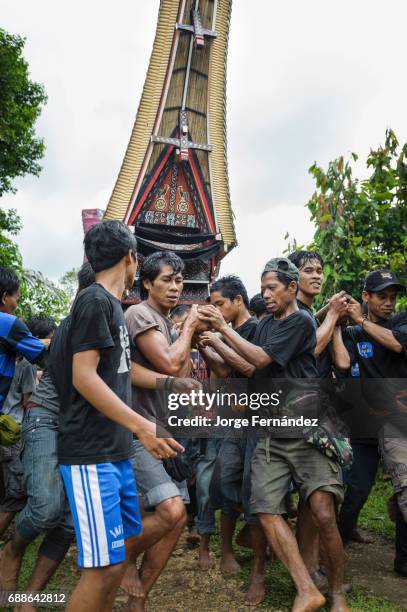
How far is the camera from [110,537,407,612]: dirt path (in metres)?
3.14

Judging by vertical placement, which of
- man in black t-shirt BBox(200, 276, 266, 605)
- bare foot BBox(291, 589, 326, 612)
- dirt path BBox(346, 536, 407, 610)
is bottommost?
dirt path BBox(346, 536, 407, 610)

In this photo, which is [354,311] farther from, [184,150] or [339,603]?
[184,150]

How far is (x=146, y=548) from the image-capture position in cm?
282

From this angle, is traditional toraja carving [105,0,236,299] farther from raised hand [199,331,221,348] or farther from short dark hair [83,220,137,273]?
short dark hair [83,220,137,273]

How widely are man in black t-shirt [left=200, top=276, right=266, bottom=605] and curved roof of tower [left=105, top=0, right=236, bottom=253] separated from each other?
6.75 metres

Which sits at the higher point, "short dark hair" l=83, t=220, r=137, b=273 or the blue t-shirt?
"short dark hair" l=83, t=220, r=137, b=273

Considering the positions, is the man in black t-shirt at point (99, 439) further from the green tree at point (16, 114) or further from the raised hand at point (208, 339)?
the green tree at point (16, 114)

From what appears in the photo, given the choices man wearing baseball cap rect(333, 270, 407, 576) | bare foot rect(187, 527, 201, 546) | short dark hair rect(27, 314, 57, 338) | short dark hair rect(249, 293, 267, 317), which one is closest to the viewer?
man wearing baseball cap rect(333, 270, 407, 576)

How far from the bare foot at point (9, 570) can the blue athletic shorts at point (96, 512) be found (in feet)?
3.30

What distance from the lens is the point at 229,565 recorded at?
11.9 ft

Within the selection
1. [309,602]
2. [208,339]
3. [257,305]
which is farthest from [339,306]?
[309,602]

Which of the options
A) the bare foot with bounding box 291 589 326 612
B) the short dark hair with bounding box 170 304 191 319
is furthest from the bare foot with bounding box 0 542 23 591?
the short dark hair with bounding box 170 304 191 319

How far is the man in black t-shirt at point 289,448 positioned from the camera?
294 centimetres

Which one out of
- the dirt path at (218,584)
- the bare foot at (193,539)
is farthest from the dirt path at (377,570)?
the bare foot at (193,539)
